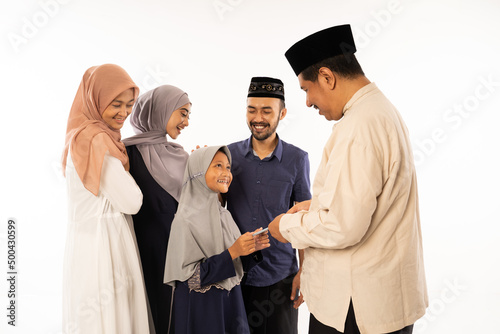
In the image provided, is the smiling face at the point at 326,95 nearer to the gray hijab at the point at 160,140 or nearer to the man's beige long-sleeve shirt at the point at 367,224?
the man's beige long-sleeve shirt at the point at 367,224

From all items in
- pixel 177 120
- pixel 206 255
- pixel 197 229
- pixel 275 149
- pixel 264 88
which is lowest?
pixel 206 255

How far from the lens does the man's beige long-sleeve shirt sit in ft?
4.82

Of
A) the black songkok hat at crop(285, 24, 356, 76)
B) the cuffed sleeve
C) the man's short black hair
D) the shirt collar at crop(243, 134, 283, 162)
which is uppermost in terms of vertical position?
the black songkok hat at crop(285, 24, 356, 76)

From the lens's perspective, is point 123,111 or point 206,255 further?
point 123,111

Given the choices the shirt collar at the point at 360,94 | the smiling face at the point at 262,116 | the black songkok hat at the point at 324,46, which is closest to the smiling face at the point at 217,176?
the smiling face at the point at 262,116

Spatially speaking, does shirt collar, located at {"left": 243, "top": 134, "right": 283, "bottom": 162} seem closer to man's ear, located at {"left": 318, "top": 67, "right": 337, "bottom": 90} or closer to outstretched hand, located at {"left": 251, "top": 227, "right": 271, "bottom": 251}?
outstretched hand, located at {"left": 251, "top": 227, "right": 271, "bottom": 251}

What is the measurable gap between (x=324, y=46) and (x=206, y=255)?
107cm

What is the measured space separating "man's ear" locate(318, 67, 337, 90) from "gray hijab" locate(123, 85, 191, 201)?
1029 millimetres

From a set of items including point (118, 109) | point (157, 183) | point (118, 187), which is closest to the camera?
point (118, 187)

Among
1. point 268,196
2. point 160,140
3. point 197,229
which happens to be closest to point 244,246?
point 197,229

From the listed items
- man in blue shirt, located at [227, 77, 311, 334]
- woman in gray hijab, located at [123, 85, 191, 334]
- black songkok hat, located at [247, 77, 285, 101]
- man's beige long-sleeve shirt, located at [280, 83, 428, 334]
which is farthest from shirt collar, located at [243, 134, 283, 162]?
man's beige long-sleeve shirt, located at [280, 83, 428, 334]

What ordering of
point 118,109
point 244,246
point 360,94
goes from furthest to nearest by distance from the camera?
point 118,109, point 244,246, point 360,94

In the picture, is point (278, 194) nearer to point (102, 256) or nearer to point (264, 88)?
point (264, 88)

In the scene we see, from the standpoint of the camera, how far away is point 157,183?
2.33 meters
